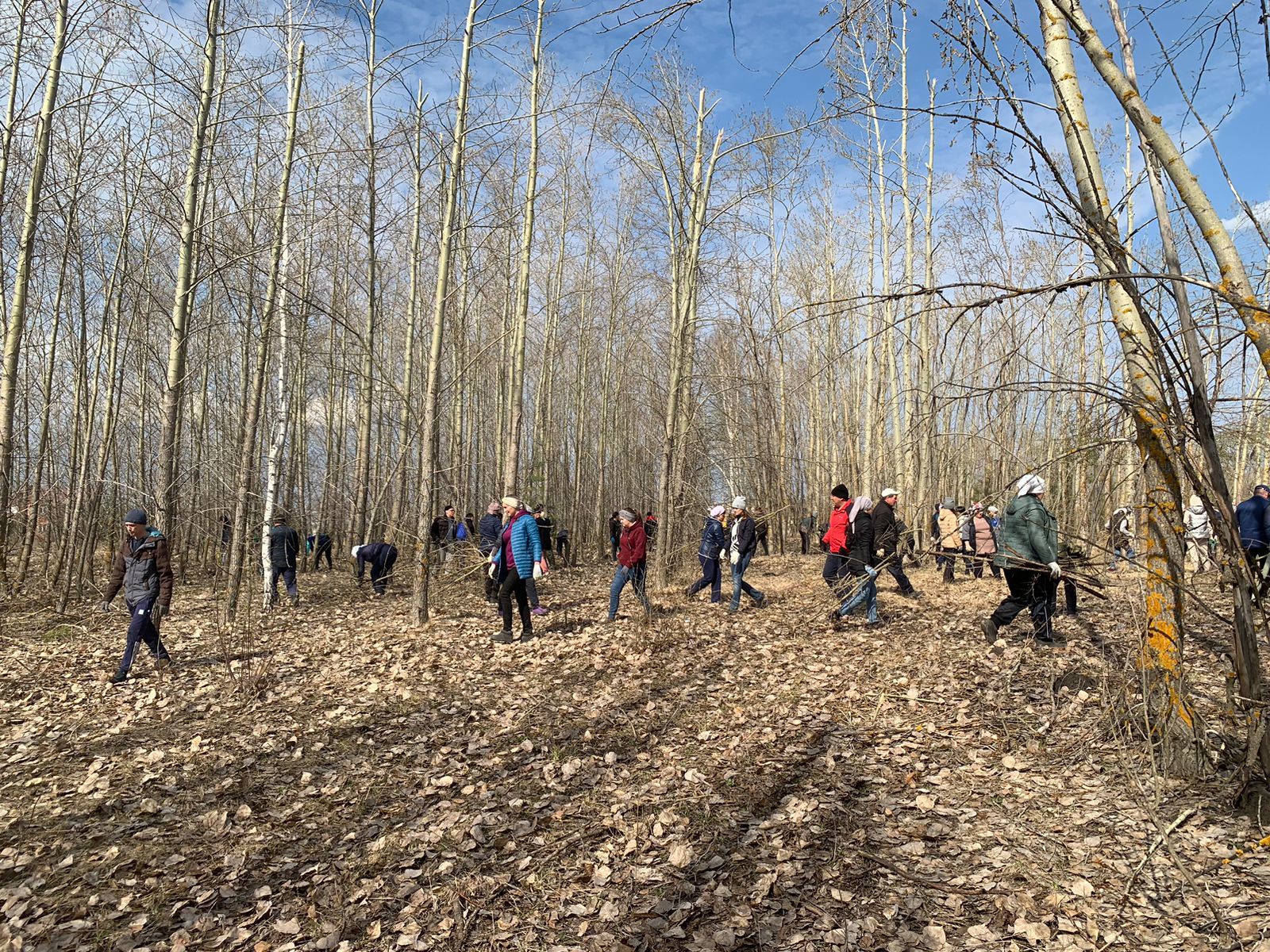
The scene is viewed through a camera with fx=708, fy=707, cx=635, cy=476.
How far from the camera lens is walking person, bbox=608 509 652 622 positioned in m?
9.30

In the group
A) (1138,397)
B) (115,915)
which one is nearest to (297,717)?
(115,915)

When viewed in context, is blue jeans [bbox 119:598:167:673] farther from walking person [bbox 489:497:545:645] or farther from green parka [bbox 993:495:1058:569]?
green parka [bbox 993:495:1058:569]

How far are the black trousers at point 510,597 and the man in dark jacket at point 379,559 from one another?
16.4 ft

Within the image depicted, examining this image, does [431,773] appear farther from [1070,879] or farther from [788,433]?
[788,433]

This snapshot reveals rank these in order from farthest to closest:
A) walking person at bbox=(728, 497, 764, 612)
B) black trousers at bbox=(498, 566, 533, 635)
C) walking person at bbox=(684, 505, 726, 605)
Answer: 1. walking person at bbox=(684, 505, 726, 605)
2. walking person at bbox=(728, 497, 764, 612)
3. black trousers at bbox=(498, 566, 533, 635)

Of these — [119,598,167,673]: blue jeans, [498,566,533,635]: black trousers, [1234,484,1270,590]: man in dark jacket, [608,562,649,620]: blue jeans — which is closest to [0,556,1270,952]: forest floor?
[119,598,167,673]: blue jeans

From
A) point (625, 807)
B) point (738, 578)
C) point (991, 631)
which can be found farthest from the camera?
point (738, 578)

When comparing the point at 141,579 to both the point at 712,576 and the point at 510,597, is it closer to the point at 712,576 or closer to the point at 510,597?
the point at 510,597

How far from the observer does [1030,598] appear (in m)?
6.99

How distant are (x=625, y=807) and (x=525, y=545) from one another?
13.5 feet

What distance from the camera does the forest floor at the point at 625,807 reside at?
10.7 ft

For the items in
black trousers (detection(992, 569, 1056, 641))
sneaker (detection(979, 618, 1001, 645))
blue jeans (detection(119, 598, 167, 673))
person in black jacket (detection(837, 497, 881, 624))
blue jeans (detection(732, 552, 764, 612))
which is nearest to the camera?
black trousers (detection(992, 569, 1056, 641))

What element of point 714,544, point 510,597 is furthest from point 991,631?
point 510,597

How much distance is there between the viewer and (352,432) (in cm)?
3020
